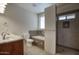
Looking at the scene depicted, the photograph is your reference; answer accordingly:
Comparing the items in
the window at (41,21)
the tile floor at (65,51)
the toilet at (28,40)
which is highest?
the window at (41,21)

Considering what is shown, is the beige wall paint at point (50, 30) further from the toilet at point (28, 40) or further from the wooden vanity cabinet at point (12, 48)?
the wooden vanity cabinet at point (12, 48)

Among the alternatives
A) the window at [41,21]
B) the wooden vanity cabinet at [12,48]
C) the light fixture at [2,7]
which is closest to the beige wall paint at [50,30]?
Result: the window at [41,21]

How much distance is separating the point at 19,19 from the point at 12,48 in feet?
1.64

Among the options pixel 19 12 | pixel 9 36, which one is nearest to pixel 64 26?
pixel 19 12

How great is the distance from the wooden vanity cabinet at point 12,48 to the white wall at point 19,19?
20 cm

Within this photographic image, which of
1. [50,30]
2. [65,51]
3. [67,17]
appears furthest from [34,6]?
[65,51]

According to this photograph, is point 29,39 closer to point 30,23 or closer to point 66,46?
point 30,23

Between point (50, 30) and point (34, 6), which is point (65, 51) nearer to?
point (50, 30)

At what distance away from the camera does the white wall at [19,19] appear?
164 centimetres

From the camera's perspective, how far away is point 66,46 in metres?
1.69

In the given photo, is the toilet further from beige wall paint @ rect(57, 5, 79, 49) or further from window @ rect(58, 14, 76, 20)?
window @ rect(58, 14, 76, 20)

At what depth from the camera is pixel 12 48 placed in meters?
1.63

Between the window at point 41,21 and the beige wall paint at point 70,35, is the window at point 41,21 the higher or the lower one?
the higher one

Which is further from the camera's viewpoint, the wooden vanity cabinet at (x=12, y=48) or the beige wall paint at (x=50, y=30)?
the beige wall paint at (x=50, y=30)
